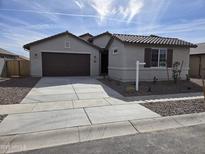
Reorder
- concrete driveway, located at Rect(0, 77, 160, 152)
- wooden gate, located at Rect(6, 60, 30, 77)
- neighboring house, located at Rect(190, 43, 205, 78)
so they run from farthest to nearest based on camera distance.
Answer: neighboring house, located at Rect(190, 43, 205, 78) < wooden gate, located at Rect(6, 60, 30, 77) < concrete driveway, located at Rect(0, 77, 160, 152)

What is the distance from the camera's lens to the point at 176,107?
5.91m

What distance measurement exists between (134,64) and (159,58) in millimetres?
2053

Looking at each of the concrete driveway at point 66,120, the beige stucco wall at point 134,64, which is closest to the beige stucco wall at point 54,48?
the beige stucco wall at point 134,64

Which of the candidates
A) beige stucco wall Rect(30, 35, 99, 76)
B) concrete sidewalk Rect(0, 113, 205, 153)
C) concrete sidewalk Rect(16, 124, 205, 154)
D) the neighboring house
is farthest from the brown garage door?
concrete sidewalk Rect(16, 124, 205, 154)

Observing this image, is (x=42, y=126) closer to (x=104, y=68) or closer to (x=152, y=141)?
(x=152, y=141)

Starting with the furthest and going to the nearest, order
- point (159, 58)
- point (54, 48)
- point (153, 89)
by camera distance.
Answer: point (54, 48), point (159, 58), point (153, 89)

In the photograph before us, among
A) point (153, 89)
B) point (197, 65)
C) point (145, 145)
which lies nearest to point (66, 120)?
point (145, 145)

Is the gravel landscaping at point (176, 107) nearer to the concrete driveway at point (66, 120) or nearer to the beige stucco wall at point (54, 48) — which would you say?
the concrete driveway at point (66, 120)

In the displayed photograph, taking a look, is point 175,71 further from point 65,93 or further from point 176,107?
point 65,93

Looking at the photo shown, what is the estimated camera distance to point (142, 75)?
12078 mm

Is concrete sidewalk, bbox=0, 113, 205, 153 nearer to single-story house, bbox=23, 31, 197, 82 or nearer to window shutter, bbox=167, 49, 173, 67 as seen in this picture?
A: single-story house, bbox=23, 31, 197, 82

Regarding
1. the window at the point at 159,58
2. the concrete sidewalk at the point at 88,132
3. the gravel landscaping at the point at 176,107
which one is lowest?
the concrete sidewalk at the point at 88,132

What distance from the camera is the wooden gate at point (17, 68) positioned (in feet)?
53.9

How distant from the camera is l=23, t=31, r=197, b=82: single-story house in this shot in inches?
468
